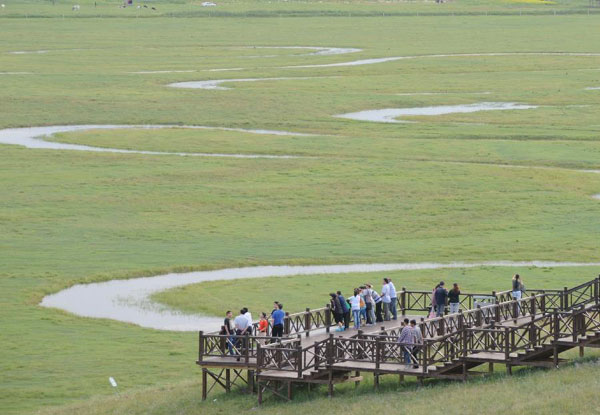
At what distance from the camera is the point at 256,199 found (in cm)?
7606

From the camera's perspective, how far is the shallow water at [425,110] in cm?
11062

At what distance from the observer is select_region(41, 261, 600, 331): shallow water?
5075 centimetres

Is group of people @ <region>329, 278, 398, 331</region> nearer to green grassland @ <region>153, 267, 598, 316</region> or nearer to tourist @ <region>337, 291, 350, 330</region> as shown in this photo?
tourist @ <region>337, 291, 350, 330</region>

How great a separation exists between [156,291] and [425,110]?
63651mm

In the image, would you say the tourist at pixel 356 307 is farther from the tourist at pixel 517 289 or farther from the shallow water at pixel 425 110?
the shallow water at pixel 425 110

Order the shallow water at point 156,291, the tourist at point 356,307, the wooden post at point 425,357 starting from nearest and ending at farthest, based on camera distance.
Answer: the wooden post at point 425,357, the tourist at point 356,307, the shallow water at point 156,291

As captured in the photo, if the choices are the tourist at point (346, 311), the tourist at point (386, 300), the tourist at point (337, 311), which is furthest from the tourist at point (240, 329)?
the tourist at point (386, 300)

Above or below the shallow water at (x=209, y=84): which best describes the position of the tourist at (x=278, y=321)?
below

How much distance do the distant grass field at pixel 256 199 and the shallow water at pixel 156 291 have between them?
841mm

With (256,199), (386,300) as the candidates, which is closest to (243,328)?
(386,300)

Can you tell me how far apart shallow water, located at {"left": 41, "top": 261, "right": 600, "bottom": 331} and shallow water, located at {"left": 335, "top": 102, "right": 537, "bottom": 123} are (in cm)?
5003

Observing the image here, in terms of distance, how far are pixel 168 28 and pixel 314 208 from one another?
5121 inches

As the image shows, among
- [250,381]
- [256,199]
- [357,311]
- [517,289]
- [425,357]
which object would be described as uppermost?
[256,199]

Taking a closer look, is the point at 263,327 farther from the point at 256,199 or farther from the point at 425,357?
the point at 256,199
